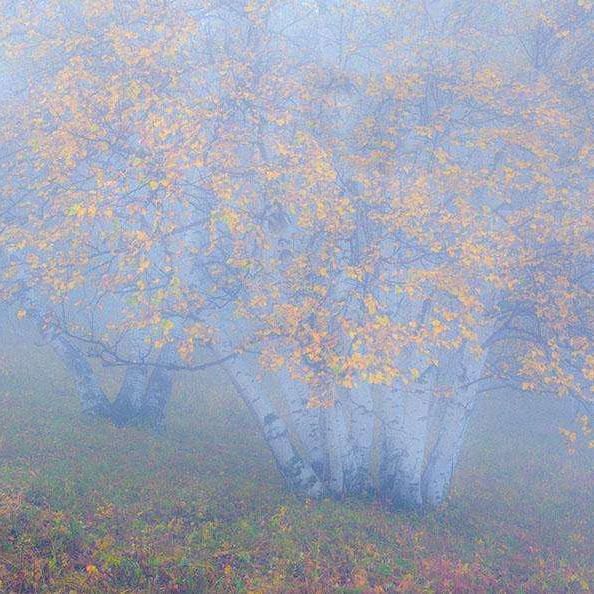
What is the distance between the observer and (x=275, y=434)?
13.6 m

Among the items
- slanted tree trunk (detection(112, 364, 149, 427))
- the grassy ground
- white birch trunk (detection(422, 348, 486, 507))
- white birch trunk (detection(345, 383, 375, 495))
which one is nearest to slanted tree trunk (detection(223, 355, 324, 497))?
the grassy ground

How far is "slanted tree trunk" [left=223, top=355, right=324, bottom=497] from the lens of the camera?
13.6 meters

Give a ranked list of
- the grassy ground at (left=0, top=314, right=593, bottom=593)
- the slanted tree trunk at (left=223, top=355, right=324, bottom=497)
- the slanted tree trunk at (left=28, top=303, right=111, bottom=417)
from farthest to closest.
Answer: the slanted tree trunk at (left=28, top=303, right=111, bottom=417) < the slanted tree trunk at (left=223, top=355, right=324, bottom=497) < the grassy ground at (left=0, top=314, right=593, bottom=593)

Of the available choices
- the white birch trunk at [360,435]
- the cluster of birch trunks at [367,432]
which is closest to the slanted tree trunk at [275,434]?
the cluster of birch trunks at [367,432]

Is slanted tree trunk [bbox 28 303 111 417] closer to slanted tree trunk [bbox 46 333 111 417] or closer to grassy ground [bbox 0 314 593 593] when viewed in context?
slanted tree trunk [bbox 46 333 111 417]

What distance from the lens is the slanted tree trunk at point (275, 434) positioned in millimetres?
13617

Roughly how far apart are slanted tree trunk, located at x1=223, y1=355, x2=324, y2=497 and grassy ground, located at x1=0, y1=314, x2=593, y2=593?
51cm

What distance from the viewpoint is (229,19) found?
17.9 m

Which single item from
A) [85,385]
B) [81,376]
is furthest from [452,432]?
[81,376]

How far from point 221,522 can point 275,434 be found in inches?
103

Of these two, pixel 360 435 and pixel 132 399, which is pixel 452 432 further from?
pixel 132 399

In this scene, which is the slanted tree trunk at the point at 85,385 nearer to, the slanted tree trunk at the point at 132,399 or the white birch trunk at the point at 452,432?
the slanted tree trunk at the point at 132,399

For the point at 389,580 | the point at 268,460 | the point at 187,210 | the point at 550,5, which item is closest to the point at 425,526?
the point at 389,580

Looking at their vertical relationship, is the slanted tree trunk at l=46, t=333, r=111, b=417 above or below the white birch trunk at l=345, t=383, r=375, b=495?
above
